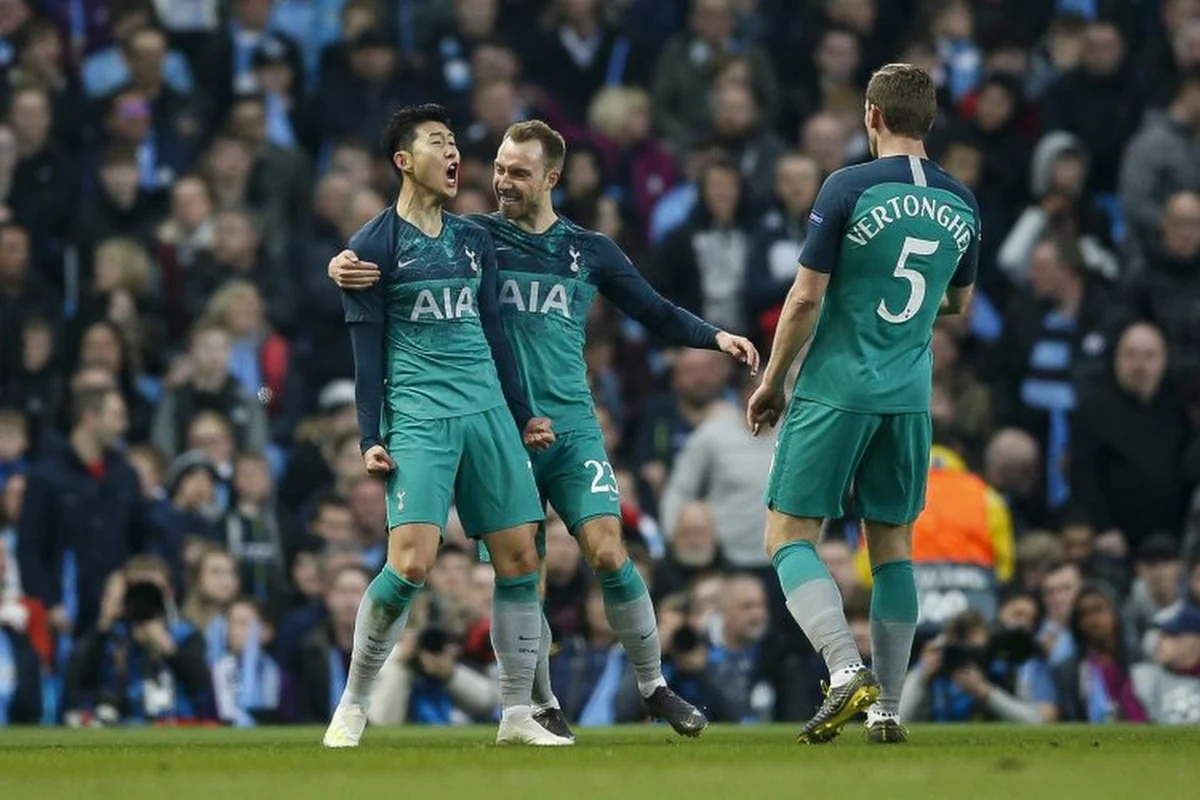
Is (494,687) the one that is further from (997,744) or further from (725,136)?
(725,136)

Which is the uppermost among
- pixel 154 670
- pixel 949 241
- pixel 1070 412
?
pixel 949 241

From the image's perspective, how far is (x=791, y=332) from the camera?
1131 centimetres

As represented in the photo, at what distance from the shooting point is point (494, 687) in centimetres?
1547

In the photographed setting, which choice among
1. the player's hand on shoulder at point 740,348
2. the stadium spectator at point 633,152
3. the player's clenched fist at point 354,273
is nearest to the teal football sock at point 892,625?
the player's hand on shoulder at point 740,348

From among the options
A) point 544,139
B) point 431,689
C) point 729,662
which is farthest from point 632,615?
point 729,662

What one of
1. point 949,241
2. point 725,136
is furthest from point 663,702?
point 725,136

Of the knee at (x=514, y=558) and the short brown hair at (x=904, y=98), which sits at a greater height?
the short brown hair at (x=904, y=98)

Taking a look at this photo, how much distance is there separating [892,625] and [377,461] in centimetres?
211

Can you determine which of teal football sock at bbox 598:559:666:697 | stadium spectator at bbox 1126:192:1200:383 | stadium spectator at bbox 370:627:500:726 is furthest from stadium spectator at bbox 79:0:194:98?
teal football sock at bbox 598:559:666:697

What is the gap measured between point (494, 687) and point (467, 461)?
13.2 ft

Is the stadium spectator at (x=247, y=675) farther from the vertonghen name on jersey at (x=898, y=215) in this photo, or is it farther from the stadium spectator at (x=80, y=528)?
the vertonghen name on jersey at (x=898, y=215)

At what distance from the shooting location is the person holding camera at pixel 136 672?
15.9 meters

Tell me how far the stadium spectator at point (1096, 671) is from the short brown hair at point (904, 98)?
5345 mm

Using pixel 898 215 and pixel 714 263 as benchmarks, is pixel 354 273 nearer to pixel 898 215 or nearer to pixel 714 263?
pixel 898 215
